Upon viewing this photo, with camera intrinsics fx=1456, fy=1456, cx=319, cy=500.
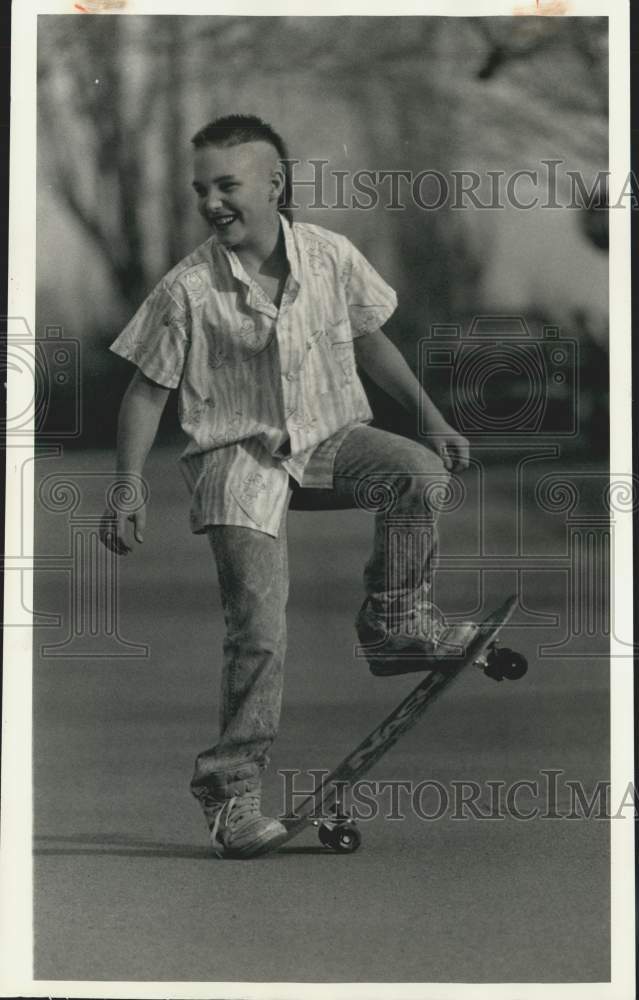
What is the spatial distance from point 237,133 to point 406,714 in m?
1.69

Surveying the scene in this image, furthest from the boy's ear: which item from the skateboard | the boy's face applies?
the skateboard

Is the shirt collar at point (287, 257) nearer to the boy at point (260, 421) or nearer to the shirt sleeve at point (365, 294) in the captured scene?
the boy at point (260, 421)

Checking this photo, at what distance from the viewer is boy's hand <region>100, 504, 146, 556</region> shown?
13.4 ft

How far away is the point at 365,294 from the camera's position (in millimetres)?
4102

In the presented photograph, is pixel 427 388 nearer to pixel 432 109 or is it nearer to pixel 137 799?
pixel 432 109

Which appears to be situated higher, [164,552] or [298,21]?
[298,21]

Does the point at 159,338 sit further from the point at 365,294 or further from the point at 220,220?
the point at 365,294

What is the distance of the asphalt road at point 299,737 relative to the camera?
158 inches

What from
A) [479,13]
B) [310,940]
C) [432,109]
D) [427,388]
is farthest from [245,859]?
[479,13]

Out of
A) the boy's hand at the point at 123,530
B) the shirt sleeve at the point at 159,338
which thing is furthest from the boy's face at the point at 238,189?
the boy's hand at the point at 123,530

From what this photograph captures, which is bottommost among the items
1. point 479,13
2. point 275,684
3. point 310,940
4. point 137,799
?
point 310,940

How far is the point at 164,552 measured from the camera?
408 cm

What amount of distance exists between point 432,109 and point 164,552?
1446 mm

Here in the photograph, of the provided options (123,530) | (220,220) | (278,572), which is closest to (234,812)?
(278,572)
